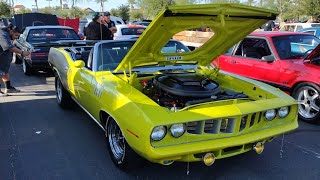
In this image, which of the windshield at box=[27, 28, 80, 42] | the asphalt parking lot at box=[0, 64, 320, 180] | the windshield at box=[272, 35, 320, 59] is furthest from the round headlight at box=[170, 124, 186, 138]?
the windshield at box=[27, 28, 80, 42]

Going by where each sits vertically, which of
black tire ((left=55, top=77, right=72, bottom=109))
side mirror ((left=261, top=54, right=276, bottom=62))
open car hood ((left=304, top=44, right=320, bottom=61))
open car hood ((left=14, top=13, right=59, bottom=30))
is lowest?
black tire ((left=55, top=77, right=72, bottom=109))

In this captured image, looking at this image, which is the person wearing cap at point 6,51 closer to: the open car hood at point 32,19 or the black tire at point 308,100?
the black tire at point 308,100

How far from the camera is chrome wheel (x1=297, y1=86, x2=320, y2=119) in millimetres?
5316

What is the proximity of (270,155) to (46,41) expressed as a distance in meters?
7.71

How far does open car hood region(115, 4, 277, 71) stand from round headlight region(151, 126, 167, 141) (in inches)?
42.1

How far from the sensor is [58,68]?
6.04m

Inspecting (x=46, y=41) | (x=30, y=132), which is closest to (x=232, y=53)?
(x=30, y=132)

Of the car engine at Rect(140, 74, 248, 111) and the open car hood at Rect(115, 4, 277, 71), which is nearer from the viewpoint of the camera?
the open car hood at Rect(115, 4, 277, 71)

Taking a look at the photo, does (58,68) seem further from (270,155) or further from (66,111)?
(270,155)

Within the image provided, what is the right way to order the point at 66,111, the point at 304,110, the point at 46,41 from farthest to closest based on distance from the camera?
1. the point at 46,41
2. the point at 66,111
3. the point at 304,110

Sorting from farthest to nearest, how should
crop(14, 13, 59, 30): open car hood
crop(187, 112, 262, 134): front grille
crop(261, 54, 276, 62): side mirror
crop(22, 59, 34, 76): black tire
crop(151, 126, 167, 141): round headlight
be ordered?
crop(14, 13, 59, 30): open car hood, crop(22, 59, 34, 76): black tire, crop(261, 54, 276, 62): side mirror, crop(187, 112, 262, 134): front grille, crop(151, 126, 167, 141): round headlight

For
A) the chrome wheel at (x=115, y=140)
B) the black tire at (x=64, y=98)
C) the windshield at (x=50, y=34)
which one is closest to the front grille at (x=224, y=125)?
the chrome wheel at (x=115, y=140)

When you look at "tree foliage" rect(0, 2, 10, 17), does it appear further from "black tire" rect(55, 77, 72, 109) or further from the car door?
the car door

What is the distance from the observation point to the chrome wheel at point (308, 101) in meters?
5.32
